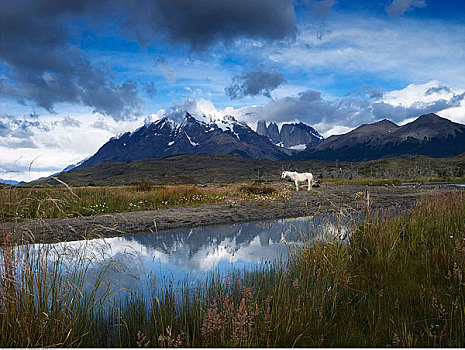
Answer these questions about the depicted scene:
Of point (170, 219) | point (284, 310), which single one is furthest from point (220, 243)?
point (284, 310)

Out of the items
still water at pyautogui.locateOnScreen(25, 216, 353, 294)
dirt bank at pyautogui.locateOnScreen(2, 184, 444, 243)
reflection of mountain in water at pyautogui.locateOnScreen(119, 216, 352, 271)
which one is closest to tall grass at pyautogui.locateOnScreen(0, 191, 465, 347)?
still water at pyautogui.locateOnScreen(25, 216, 353, 294)

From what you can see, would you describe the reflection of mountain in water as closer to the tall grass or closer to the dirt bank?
the dirt bank

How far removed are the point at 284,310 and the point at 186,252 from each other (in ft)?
21.8

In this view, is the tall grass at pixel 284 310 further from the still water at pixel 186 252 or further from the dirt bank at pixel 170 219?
the dirt bank at pixel 170 219

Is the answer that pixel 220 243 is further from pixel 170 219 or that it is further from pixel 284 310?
pixel 284 310

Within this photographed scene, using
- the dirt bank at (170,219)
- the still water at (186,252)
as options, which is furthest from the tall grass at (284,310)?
the dirt bank at (170,219)

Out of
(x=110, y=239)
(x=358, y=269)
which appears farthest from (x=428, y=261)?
(x=110, y=239)

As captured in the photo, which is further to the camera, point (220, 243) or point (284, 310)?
point (220, 243)

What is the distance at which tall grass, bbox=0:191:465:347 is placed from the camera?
372cm

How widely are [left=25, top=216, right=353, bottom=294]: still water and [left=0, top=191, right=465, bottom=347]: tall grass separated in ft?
2.55

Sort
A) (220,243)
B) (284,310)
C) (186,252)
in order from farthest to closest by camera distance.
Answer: (220,243) < (186,252) < (284,310)

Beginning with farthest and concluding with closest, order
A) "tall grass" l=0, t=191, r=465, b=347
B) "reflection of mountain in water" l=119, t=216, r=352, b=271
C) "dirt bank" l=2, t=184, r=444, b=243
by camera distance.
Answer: "dirt bank" l=2, t=184, r=444, b=243, "reflection of mountain in water" l=119, t=216, r=352, b=271, "tall grass" l=0, t=191, r=465, b=347

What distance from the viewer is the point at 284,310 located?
4285mm

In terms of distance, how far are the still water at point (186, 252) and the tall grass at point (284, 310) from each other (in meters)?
0.78
